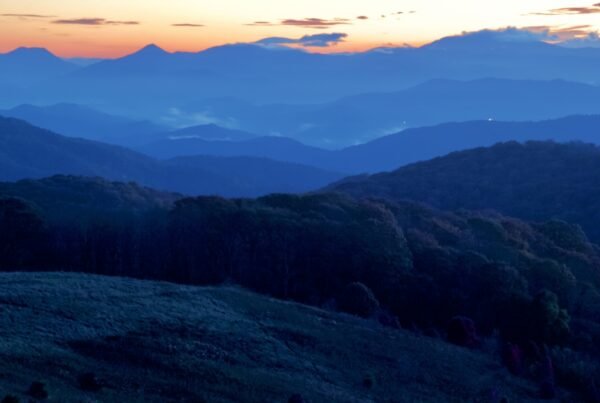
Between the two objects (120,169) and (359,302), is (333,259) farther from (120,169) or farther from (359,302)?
(120,169)

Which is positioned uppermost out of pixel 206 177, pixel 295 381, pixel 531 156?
pixel 295 381

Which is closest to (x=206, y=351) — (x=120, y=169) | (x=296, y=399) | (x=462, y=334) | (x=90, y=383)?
(x=296, y=399)

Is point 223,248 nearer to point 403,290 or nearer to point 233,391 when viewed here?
point 403,290

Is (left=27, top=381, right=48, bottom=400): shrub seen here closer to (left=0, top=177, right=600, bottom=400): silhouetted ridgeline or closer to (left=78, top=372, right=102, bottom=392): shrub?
(left=78, top=372, right=102, bottom=392): shrub

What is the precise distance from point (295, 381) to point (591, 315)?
25.0 metres

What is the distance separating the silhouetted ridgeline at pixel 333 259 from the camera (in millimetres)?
39625

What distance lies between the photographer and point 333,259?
44531 millimetres

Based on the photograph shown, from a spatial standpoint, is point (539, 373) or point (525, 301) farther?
point (525, 301)

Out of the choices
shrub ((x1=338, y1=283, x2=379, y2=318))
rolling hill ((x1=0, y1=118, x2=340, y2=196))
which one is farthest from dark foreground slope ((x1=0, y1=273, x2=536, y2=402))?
rolling hill ((x1=0, y1=118, x2=340, y2=196))

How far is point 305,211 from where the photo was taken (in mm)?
53156

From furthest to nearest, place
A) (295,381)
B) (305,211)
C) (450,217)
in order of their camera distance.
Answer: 1. (450,217)
2. (305,211)
3. (295,381)

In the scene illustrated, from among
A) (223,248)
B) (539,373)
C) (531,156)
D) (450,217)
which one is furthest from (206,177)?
(539,373)

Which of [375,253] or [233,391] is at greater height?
[233,391]

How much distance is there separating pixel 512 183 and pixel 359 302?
7682cm
